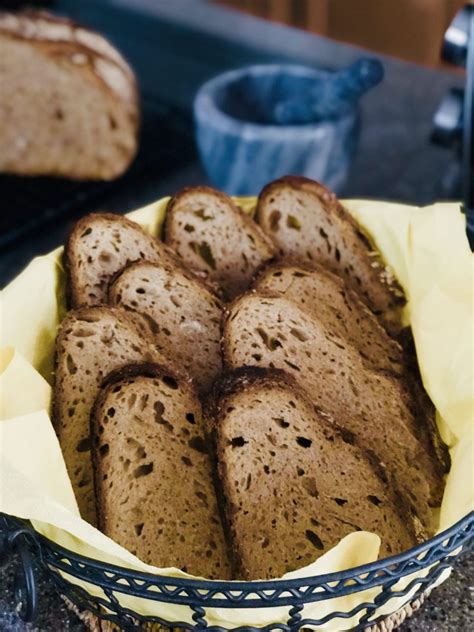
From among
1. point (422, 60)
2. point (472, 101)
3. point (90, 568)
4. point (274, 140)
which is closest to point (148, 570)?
point (90, 568)

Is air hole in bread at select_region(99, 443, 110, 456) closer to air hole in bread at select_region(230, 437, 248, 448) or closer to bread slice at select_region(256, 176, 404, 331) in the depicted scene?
air hole in bread at select_region(230, 437, 248, 448)

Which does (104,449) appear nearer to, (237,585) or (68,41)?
(237,585)

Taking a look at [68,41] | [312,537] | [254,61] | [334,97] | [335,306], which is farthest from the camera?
[254,61]

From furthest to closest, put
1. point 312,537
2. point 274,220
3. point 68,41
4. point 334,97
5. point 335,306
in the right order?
1. point 68,41
2. point 334,97
3. point 274,220
4. point 335,306
5. point 312,537

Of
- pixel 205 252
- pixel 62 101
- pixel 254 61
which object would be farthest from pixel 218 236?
pixel 254 61

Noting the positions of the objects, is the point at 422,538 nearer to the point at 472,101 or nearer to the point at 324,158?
the point at 472,101

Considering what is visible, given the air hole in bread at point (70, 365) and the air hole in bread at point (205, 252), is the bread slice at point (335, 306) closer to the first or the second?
the air hole in bread at point (205, 252)

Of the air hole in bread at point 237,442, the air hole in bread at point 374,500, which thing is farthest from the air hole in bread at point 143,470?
the air hole in bread at point 374,500
